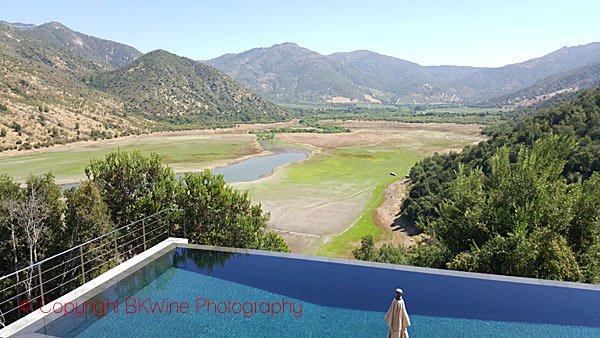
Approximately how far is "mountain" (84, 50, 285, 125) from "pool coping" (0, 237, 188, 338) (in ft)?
351

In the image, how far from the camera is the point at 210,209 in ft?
45.1

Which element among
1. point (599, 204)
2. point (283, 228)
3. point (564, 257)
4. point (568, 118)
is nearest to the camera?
point (564, 257)

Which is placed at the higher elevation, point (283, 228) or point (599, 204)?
point (599, 204)

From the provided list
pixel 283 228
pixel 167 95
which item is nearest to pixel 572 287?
pixel 283 228

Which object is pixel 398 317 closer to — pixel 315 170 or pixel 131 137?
pixel 315 170

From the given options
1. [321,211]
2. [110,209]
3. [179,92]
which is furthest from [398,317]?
[179,92]

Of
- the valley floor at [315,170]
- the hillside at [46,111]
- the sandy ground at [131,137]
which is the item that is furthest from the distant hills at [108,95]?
the valley floor at [315,170]

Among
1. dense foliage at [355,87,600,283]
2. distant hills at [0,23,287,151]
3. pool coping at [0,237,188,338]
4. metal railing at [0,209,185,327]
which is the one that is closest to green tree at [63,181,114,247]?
metal railing at [0,209,185,327]

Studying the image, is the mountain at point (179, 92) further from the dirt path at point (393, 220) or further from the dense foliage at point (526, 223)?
the dense foliage at point (526, 223)

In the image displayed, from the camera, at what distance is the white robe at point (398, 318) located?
517 cm

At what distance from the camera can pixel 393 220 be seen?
3253cm

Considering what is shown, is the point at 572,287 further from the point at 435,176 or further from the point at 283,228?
the point at 435,176

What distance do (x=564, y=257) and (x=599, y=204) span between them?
109 inches

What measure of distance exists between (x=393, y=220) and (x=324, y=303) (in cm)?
2618
